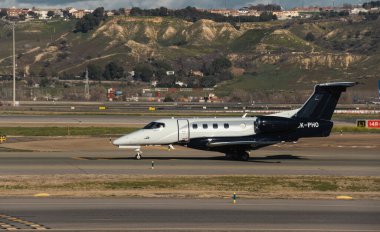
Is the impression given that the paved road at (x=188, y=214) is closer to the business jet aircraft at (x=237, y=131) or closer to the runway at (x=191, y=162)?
the runway at (x=191, y=162)

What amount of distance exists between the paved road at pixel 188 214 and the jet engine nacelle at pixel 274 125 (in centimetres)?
1642

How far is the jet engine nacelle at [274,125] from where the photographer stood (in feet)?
167

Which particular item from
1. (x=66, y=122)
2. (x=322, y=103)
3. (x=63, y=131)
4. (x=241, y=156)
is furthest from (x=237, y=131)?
(x=66, y=122)

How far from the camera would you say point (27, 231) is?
27.4 metres

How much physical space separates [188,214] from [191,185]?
27.5 feet

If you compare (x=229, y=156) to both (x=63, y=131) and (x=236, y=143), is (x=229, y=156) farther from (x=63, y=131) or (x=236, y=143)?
(x=63, y=131)

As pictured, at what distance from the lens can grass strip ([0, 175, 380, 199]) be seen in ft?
121

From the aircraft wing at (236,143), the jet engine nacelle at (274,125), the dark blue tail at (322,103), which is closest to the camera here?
the aircraft wing at (236,143)

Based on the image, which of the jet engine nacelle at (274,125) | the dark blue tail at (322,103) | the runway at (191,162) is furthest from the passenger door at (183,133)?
the dark blue tail at (322,103)

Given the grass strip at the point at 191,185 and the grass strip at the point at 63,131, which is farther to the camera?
the grass strip at the point at 63,131

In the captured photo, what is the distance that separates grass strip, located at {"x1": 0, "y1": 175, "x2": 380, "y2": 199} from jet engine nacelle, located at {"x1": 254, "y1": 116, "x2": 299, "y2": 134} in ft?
26.2

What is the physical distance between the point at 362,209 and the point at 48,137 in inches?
1659

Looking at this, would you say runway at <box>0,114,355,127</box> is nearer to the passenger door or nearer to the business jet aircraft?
the business jet aircraft

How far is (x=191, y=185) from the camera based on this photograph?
39312 mm
